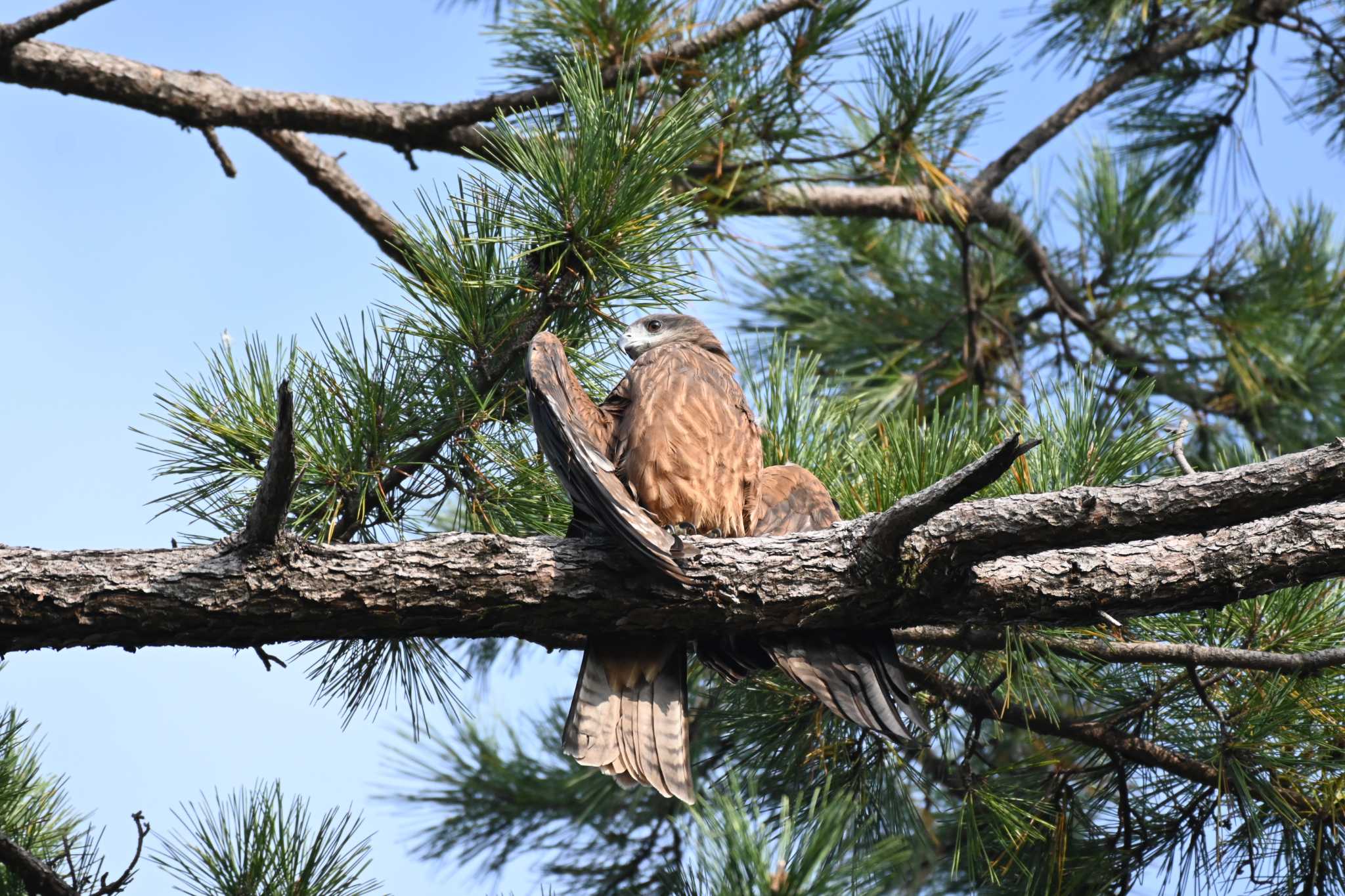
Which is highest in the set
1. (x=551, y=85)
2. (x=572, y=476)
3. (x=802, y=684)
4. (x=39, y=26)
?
(x=551, y=85)

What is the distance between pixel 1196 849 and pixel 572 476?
166cm

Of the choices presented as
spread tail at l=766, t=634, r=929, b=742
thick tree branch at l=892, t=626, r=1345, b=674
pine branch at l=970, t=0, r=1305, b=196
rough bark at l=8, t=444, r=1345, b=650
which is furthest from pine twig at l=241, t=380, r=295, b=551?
pine branch at l=970, t=0, r=1305, b=196

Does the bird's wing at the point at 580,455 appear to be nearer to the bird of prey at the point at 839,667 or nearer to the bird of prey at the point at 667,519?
the bird of prey at the point at 667,519

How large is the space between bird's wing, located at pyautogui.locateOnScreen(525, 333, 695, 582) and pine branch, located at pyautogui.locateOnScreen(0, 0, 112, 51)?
1.48m

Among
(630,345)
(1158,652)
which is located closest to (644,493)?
(630,345)

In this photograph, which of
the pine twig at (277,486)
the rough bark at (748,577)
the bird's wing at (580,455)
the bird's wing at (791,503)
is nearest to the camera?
the pine twig at (277,486)

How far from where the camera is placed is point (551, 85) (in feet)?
11.4

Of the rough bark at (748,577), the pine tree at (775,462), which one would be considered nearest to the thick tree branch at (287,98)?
the pine tree at (775,462)

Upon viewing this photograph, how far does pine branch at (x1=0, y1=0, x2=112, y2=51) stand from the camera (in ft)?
9.18

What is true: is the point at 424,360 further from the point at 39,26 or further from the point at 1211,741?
the point at 1211,741

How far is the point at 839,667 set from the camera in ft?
7.55

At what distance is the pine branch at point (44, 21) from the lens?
280 centimetres

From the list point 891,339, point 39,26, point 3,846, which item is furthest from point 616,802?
point 39,26

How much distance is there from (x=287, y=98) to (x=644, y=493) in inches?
75.2
